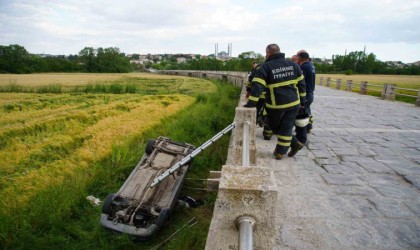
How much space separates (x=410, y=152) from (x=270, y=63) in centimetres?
343

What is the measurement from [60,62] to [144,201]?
82402 millimetres

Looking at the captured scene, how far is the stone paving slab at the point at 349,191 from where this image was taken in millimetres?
2699

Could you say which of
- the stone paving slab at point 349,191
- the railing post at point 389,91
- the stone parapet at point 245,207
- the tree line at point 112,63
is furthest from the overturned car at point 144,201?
the tree line at point 112,63

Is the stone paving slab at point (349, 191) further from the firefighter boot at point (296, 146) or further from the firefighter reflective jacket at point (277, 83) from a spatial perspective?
the firefighter reflective jacket at point (277, 83)

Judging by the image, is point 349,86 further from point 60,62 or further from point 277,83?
point 60,62

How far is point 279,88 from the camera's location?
4332mm

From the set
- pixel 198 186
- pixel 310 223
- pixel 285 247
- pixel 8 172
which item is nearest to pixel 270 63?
pixel 310 223

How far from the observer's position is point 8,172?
6.16 metres

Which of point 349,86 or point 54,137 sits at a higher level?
point 349,86

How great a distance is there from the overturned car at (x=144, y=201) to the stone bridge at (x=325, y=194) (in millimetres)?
1192

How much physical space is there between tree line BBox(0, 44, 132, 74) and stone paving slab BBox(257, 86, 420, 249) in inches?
2829

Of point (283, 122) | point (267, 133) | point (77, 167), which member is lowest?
point (77, 167)

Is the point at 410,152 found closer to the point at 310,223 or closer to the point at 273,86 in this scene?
the point at 273,86

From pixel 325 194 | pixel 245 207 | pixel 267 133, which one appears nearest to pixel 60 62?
pixel 267 133
